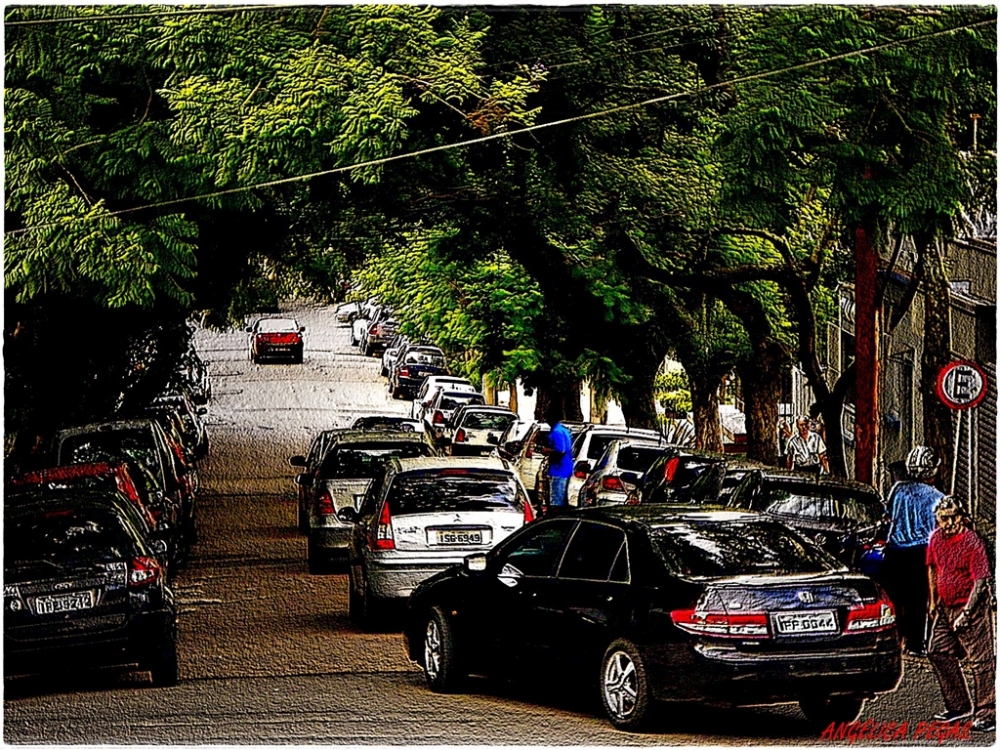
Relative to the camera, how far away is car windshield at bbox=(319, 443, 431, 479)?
20.8m

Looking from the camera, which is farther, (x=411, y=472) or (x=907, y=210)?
(x=907, y=210)

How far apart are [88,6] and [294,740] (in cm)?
838

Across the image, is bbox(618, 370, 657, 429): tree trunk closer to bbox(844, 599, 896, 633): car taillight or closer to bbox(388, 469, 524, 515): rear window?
bbox(388, 469, 524, 515): rear window

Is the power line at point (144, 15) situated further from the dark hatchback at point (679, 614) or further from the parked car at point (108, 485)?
the dark hatchback at point (679, 614)

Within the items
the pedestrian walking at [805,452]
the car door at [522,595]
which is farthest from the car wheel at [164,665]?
the pedestrian walking at [805,452]

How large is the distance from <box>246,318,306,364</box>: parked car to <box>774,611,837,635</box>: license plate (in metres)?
40.5

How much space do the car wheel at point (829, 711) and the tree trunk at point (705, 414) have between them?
750 inches

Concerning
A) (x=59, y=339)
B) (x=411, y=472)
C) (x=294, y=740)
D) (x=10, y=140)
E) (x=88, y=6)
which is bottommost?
(x=294, y=740)

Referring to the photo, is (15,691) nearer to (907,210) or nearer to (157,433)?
(157,433)

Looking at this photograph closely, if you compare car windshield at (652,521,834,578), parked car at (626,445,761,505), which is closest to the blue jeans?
parked car at (626,445,761,505)

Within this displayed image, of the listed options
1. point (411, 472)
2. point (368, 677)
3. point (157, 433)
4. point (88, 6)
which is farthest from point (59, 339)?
point (368, 677)

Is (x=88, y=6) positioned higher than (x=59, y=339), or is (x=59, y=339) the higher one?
(x=88, y=6)

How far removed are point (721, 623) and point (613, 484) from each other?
12149 millimetres

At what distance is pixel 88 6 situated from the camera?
1775 centimetres
